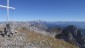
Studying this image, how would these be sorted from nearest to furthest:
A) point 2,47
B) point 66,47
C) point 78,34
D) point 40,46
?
point 2,47 → point 40,46 → point 66,47 → point 78,34

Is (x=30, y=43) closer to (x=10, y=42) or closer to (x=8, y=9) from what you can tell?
(x=10, y=42)

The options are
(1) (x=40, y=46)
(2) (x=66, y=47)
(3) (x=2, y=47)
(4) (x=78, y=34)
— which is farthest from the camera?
(4) (x=78, y=34)

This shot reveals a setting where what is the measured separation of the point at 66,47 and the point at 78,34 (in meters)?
79.1

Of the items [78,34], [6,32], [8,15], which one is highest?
[8,15]

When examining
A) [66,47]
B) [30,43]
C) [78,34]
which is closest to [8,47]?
[30,43]

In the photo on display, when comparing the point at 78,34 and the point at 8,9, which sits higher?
the point at 8,9

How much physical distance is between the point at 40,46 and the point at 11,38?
5.39m

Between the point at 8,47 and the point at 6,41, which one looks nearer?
the point at 8,47

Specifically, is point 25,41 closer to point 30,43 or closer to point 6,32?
point 30,43

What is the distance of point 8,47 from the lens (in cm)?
3067

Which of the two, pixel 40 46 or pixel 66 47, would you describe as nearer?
pixel 40 46

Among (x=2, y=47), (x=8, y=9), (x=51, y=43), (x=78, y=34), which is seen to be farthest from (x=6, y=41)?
(x=78, y=34)

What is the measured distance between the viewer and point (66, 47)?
34875 mm

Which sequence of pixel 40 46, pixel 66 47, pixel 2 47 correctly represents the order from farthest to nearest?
pixel 66 47
pixel 40 46
pixel 2 47
